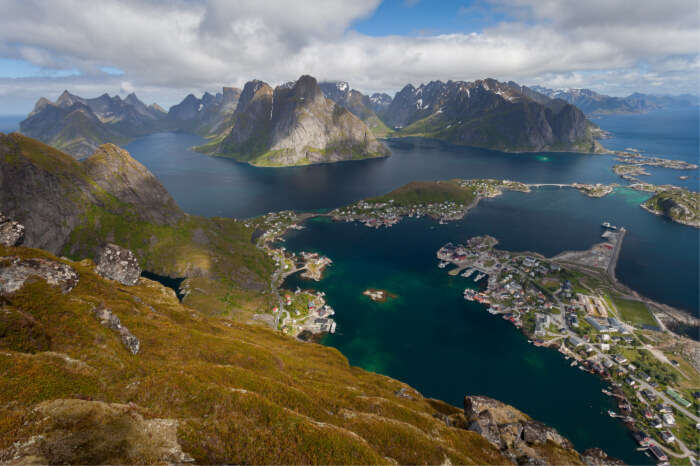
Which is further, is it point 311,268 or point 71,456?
point 311,268

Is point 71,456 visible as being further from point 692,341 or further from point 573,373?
point 692,341

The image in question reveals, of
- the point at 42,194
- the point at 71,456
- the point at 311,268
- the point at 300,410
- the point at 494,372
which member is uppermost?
the point at 42,194

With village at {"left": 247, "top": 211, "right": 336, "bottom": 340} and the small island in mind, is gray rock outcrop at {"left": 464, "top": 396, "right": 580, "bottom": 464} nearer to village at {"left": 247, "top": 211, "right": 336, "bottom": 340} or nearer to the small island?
village at {"left": 247, "top": 211, "right": 336, "bottom": 340}

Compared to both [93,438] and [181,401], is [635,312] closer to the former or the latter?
[181,401]

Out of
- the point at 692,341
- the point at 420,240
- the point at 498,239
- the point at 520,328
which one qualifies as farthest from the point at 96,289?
the point at 498,239

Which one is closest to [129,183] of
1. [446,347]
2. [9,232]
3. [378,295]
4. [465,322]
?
[9,232]

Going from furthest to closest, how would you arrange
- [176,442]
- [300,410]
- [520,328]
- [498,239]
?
[498,239], [520,328], [300,410], [176,442]

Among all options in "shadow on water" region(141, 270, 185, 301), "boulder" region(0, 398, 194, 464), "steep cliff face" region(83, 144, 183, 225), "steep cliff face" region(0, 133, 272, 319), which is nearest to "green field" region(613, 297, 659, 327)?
"steep cliff face" region(0, 133, 272, 319)
